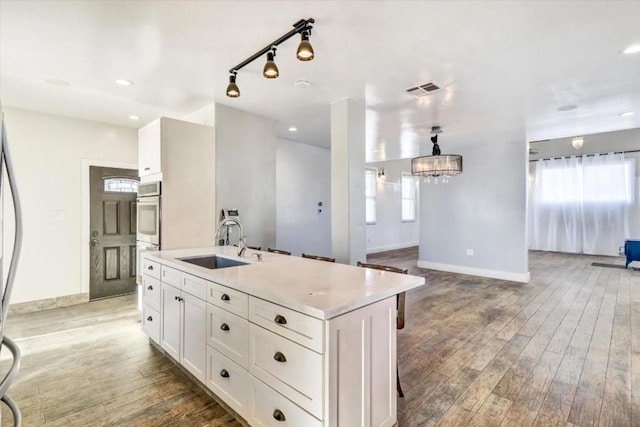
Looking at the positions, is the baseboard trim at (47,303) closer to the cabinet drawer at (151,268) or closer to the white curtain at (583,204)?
the cabinet drawer at (151,268)

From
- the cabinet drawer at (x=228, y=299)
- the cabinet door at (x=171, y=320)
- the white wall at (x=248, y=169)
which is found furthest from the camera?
the white wall at (x=248, y=169)

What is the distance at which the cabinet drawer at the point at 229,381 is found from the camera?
1.84m

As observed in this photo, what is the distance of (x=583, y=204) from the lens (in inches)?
340

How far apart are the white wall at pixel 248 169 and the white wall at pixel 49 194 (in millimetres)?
2154

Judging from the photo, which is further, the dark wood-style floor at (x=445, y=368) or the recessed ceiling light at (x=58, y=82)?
the recessed ceiling light at (x=58, y=82)

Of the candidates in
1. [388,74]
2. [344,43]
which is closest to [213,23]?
[344,43]

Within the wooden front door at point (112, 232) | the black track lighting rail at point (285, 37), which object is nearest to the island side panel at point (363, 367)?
the black track lighting rail at point (285, 37)

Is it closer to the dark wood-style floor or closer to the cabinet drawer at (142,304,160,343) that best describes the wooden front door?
the dark wood-style floor

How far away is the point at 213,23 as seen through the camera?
2188 millimetres

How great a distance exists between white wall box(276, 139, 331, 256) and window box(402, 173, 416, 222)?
447cm

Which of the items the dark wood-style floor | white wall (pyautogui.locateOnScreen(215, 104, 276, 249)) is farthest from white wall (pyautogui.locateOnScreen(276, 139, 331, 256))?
the dark wood-style floor

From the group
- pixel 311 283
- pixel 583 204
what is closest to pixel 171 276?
pixel 311 283

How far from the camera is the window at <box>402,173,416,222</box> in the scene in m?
10.5

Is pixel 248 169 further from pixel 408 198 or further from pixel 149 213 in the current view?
pixel 408 198
